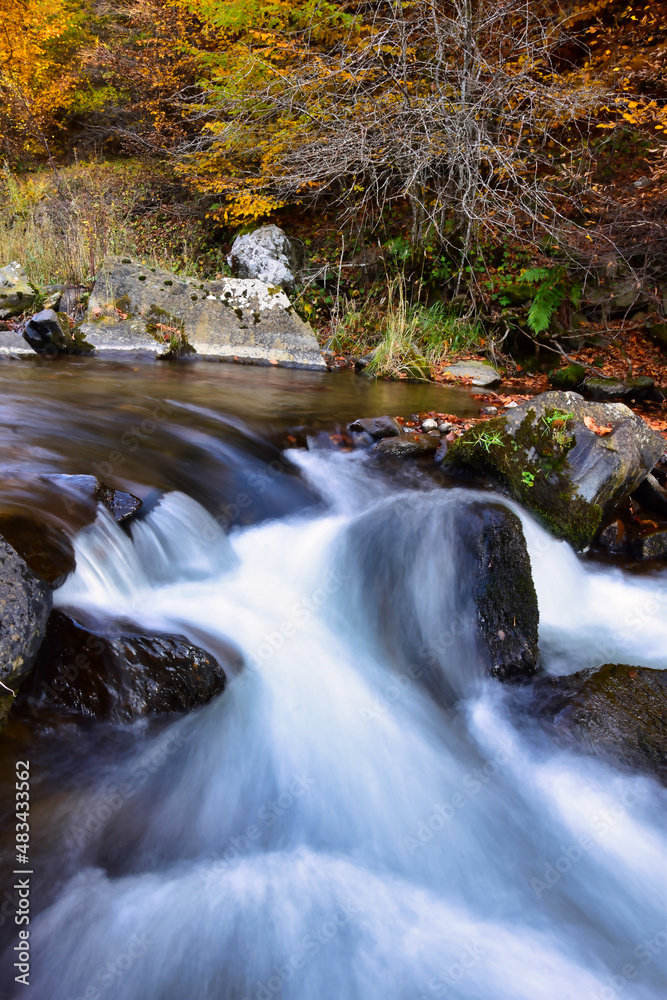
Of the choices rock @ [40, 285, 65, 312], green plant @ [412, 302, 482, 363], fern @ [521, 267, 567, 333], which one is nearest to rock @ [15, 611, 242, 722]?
green plant @ [412, 302, 482, 363]

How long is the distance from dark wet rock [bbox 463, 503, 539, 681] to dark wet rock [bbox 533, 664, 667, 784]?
0.87 ft

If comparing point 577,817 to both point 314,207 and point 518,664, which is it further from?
point 314,207

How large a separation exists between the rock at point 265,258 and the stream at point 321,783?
6155 mm

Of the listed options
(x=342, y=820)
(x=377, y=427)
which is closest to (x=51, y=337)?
(x=377, y=427)

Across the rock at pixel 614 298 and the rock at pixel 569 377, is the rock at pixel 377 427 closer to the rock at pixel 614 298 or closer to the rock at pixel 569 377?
the rock at pixel 569 377

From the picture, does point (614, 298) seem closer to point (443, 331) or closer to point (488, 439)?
point (443, 331)

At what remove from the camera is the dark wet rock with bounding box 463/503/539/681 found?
123 inches

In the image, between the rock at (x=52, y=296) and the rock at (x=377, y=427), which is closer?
the rock at (x=377, y=427)

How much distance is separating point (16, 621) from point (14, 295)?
8.48m

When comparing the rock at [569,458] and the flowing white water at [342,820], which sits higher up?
the rock at [569,458]

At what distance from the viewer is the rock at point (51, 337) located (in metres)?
7.65

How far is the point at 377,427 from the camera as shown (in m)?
5.39

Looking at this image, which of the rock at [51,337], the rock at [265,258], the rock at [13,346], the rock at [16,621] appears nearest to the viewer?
the rock at [16,621]

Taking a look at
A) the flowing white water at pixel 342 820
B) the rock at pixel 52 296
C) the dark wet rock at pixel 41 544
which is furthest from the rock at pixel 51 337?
the dark wet rock at pixel 41 544
